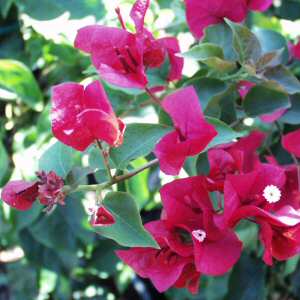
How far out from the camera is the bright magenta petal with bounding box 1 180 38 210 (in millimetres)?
468

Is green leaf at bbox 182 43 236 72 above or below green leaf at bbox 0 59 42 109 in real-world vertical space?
above

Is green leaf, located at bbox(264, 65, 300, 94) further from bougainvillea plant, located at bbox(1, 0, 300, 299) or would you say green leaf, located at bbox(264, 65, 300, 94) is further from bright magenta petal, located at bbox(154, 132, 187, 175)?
bright magenta petal, located at bbox(154, 132, 187, 175)

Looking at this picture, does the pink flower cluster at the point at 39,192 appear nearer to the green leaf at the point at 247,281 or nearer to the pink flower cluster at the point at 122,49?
the pink flower cluster at the point at 122,49

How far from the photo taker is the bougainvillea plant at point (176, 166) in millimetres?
461

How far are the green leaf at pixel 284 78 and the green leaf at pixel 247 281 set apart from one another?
1.10ft

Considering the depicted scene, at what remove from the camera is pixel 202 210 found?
51 centimetres

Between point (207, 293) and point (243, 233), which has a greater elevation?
point (243, 233)

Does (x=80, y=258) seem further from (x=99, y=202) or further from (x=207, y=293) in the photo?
(x=99, y=202)

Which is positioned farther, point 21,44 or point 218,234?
point 21,44

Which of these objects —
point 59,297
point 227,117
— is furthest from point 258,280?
point 59,297

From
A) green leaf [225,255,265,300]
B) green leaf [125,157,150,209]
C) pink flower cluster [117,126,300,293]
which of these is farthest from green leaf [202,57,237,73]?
green leaf [225,255,265,300]

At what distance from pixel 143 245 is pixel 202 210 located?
0.07 m

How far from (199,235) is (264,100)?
0.19 metres

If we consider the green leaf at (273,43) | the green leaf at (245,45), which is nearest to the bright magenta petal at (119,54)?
the green leaf at (245,45)
